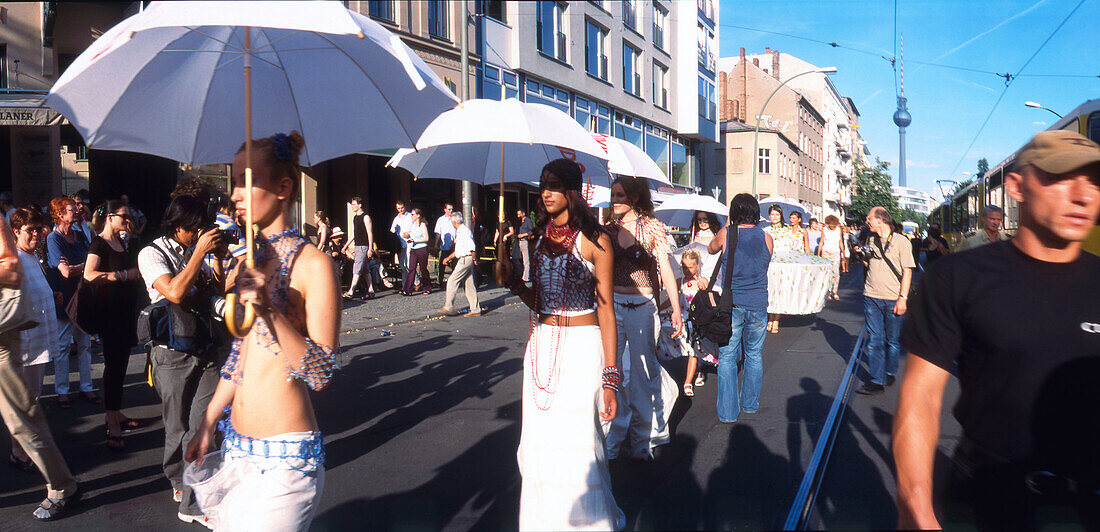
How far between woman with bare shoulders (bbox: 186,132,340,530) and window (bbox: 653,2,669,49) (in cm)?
3197

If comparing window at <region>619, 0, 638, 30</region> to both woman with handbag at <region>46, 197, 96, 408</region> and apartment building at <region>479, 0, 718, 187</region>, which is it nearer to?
apartment building at <region>479, 0, 718, 187</region>

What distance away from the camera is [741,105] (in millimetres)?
55375

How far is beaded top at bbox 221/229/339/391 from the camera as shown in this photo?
2.22 metres

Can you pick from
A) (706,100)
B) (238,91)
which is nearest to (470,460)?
(238,91)

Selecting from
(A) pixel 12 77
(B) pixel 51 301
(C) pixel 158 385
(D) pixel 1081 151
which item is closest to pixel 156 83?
(C) pixel 158 385

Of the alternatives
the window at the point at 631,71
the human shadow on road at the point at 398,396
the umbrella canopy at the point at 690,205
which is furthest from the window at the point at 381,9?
the window at the point at 631,71

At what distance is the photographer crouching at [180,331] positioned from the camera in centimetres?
420

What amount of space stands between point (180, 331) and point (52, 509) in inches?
45.6

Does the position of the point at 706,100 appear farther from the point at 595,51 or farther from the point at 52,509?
the point at 52,509

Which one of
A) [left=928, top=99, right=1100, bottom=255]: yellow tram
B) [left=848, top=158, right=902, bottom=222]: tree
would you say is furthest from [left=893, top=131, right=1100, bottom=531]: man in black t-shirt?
[left=848, top=158, right=902, bottom=222]: tree

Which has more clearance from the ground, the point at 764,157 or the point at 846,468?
the point at 764,157

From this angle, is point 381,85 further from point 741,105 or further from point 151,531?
point 741,105

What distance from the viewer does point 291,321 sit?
2.26m

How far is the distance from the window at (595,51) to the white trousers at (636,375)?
848 inches
